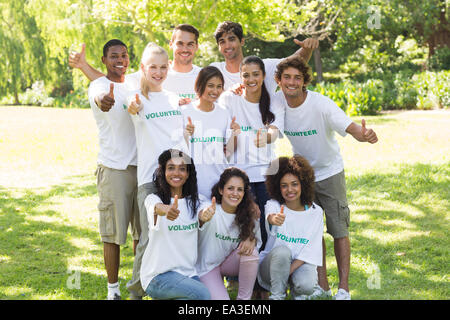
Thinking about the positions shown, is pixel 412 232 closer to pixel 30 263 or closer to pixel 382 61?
pixel 30 263

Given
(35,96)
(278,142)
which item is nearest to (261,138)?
(278,142)

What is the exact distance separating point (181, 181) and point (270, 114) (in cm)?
87

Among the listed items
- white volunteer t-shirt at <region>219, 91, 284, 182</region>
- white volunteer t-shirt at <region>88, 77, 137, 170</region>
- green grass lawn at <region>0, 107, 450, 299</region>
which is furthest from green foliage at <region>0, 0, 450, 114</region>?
white volunteer t-shirt at <region>219, 91, 284, 182</region>

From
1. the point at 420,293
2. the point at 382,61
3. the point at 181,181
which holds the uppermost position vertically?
the point at 382,61

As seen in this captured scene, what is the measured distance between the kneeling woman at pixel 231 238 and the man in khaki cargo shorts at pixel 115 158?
0.66m

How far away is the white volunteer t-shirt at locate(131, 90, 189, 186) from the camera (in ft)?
13.3

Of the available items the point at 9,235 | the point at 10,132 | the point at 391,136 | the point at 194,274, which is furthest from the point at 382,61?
the point at 194,274

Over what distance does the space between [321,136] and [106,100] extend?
166cm

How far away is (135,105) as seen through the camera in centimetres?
395

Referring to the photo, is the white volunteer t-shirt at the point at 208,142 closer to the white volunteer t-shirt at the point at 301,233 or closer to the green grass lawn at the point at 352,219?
the white volunteer t-shirt at the point at 301,233

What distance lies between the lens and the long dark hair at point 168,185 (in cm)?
397

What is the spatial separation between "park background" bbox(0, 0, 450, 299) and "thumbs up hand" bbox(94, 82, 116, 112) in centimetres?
173

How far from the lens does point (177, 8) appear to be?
1247cm

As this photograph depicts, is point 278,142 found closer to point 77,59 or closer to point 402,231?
point 402,231
